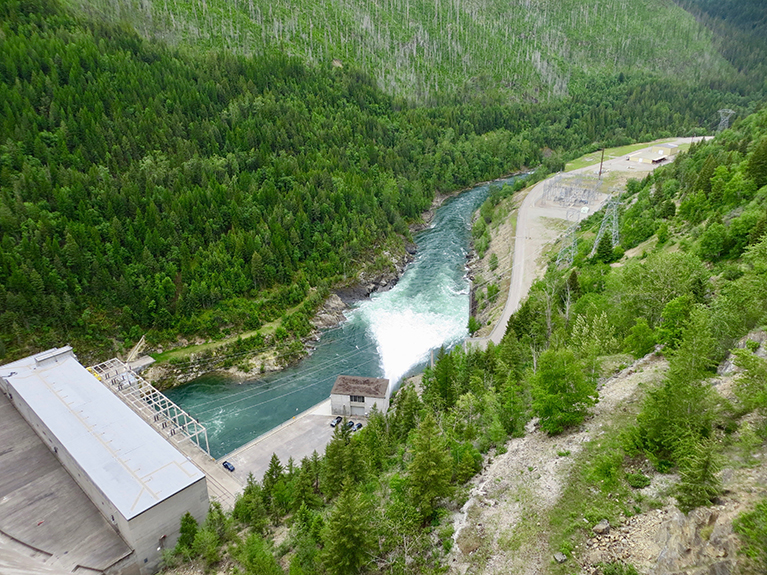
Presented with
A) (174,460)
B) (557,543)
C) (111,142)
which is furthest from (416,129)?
(557,543)

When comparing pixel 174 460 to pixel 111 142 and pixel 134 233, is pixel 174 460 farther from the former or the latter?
pixel 111 142

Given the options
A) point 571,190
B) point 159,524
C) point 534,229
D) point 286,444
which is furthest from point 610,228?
point 159,524

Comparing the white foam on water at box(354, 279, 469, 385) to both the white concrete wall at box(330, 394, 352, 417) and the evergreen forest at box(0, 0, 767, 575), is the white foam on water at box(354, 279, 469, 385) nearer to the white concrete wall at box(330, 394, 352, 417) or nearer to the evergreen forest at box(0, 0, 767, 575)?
the evergreen forest at box(0, 0, 767, 575)

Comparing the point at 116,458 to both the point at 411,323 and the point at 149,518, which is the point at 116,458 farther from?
the point at 411,323

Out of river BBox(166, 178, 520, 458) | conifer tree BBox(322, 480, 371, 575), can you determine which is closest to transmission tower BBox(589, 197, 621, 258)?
river BBox(166, 178, 520, 458)

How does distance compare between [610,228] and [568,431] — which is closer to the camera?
[568,431]

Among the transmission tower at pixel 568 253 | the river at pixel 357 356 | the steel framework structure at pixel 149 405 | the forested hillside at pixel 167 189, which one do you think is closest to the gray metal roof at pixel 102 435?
the steel framework structure at pixel 149 405
